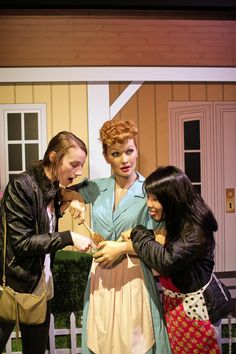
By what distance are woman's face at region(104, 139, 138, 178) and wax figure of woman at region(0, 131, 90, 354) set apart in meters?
0.14

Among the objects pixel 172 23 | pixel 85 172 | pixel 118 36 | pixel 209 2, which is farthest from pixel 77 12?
pixel 85 172

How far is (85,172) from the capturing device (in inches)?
93.8

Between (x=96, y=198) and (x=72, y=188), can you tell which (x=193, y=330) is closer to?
(x=96, y=198)

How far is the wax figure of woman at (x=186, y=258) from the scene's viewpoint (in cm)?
179

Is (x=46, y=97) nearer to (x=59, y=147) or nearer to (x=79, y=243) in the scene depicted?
(x=59, y=147)

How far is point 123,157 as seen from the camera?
198 cm

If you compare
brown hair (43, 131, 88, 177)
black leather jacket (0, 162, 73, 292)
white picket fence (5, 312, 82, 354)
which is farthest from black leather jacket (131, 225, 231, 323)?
white picket fence (5, 312, 82, 354)

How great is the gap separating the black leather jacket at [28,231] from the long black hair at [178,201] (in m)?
0.47

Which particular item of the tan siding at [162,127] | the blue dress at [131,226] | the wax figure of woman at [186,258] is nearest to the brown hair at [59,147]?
the blue dress at [131,226]

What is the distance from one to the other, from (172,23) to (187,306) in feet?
5.10

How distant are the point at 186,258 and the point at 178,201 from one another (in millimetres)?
255

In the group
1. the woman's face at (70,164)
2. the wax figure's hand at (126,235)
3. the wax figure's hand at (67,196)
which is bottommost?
the wax figure's hand at (126,235)

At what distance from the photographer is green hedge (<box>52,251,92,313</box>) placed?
8.32ft

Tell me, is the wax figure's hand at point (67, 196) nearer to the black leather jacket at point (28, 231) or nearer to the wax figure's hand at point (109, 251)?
the black leather jacket at point (28, 231)
